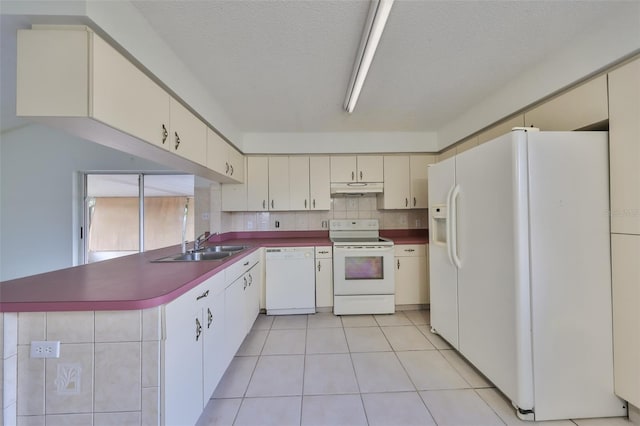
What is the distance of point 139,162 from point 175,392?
3.85 m

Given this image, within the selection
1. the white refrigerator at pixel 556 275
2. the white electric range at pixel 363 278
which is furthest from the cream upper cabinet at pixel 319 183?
the white refrigerator at pixel 556 275

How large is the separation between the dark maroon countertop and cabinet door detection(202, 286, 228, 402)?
0.21m

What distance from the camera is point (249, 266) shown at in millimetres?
2502

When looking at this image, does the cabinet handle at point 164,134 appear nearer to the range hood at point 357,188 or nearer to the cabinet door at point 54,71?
the cabinet door at point 54,71

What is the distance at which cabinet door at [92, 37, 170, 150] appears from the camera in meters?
1.13

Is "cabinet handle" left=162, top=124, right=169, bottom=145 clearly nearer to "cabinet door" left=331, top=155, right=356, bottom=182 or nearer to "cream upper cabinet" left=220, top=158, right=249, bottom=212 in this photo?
"cream upper cabinet" left=220, top=158, right=249, bottom=212

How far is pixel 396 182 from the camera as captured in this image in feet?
11.4

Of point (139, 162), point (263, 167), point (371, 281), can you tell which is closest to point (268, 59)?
point (263, 167)

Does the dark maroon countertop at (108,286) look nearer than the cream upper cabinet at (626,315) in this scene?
Yes

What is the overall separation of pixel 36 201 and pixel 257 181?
3.27m

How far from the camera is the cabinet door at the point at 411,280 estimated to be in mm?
3076

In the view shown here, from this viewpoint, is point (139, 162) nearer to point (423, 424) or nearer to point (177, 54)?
point (177, 54)

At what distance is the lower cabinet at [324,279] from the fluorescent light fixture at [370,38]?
1.85 meters

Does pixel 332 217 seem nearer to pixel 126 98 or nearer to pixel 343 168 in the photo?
pixel 343 168
